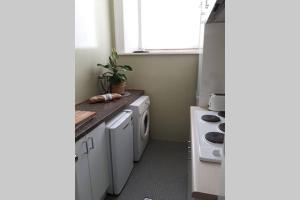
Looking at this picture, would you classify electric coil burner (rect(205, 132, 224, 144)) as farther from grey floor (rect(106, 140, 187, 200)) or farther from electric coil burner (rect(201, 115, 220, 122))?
grey floor (rect(106, 140, 187, 200))

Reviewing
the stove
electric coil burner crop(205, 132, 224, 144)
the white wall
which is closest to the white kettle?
the stove

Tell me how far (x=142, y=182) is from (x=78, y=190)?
0.85 metres

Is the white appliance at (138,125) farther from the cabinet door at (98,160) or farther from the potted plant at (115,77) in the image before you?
the cabinet door at (98,160)

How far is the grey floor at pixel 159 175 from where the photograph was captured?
1768 millimetres

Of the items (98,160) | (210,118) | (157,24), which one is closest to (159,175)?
(98,160)

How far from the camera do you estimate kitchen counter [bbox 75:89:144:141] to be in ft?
4.11

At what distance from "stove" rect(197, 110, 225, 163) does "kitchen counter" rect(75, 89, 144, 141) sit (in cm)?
73

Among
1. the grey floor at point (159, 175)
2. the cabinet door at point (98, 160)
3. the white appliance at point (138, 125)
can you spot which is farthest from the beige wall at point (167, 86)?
the cabinet door at point (98, 160)

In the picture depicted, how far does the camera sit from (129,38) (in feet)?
8.94

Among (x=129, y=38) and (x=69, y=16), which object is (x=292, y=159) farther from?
(x=129, y=38)

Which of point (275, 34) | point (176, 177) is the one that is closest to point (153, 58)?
point (176, 177)

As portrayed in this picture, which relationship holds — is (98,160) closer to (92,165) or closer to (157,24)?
(92,165)

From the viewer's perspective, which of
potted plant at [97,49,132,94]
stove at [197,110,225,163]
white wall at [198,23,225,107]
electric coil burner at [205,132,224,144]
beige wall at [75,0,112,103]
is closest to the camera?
stove at [197,110,225,163]

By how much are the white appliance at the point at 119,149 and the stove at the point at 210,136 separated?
67 centimetres
